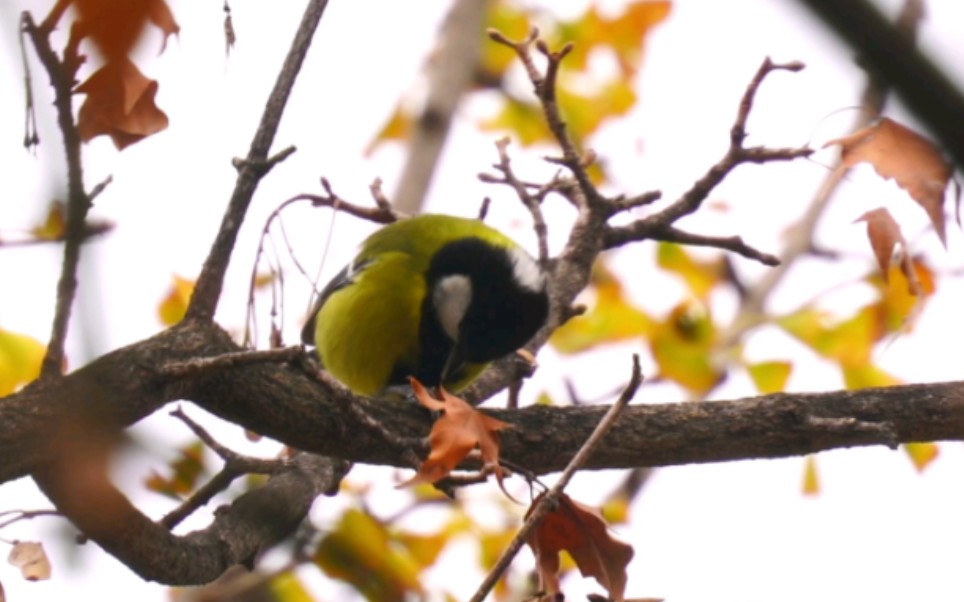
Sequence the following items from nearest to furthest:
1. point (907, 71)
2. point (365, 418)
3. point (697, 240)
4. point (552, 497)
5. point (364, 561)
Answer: point (907, 71), point (552, 497), point (365, 418), point (697, 240), point (364, 561)

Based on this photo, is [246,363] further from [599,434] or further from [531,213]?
[531,213]

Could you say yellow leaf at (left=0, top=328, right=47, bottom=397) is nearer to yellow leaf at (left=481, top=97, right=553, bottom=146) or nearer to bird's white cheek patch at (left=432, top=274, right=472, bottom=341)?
bird's white cheek patch at (left=432, top=274, right=472, bottom=341)

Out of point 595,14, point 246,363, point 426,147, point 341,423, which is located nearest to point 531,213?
point 426,147

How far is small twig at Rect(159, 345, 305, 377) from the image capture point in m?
2.06

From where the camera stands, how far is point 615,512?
212 inches

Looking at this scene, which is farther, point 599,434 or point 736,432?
point 736,432

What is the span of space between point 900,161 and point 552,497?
117 cm

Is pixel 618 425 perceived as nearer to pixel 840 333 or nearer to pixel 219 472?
pixel 219 472

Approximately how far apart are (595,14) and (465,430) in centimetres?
589

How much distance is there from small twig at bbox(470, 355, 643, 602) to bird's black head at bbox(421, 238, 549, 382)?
1.73 metres

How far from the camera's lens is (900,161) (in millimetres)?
2551

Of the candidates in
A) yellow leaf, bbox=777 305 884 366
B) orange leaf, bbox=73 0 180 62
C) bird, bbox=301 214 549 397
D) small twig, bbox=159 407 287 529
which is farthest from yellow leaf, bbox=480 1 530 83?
orange leaf, bbox=73 0 180 62

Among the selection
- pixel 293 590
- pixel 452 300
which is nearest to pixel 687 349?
pixel 452 300

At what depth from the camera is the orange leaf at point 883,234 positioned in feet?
9.28
